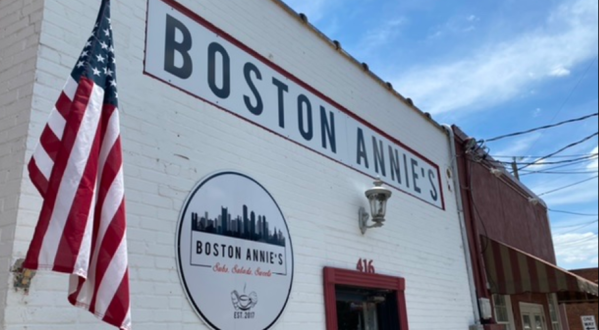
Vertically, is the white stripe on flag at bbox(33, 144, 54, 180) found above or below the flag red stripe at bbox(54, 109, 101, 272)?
above

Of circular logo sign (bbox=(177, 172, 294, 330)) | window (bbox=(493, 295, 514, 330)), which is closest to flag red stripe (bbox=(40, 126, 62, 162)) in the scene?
circular logo sign (bbox=(177, 172, 294, 330))

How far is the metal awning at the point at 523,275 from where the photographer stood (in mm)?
8094

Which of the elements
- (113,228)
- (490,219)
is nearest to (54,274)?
(113,228)

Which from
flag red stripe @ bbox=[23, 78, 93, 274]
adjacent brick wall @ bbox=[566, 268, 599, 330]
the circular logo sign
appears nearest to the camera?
flag red stripe @ bbox=[23, 78, 93, 274]

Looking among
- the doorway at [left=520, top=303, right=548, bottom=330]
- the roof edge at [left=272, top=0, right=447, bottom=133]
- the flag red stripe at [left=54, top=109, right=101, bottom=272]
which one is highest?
the roof edge at [left=272, top=0, right=447, bottom=133]

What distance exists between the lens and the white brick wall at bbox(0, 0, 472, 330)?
306cm

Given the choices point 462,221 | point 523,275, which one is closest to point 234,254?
point 462,221

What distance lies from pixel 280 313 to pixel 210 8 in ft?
8.69

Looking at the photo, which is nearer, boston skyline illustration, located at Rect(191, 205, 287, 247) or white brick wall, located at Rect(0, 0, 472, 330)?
white brick wall, located at Rect(0, 0, 472, 330)

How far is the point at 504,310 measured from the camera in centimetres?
952

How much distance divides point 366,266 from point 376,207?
648 millimetres

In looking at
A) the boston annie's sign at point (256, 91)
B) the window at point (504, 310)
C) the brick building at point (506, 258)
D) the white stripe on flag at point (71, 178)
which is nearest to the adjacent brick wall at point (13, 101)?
the white stripe on flag at point (71, 178)

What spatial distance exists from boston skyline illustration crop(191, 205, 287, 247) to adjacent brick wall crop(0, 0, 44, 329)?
4.10 ft

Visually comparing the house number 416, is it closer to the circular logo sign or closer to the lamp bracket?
the lamp bracket
